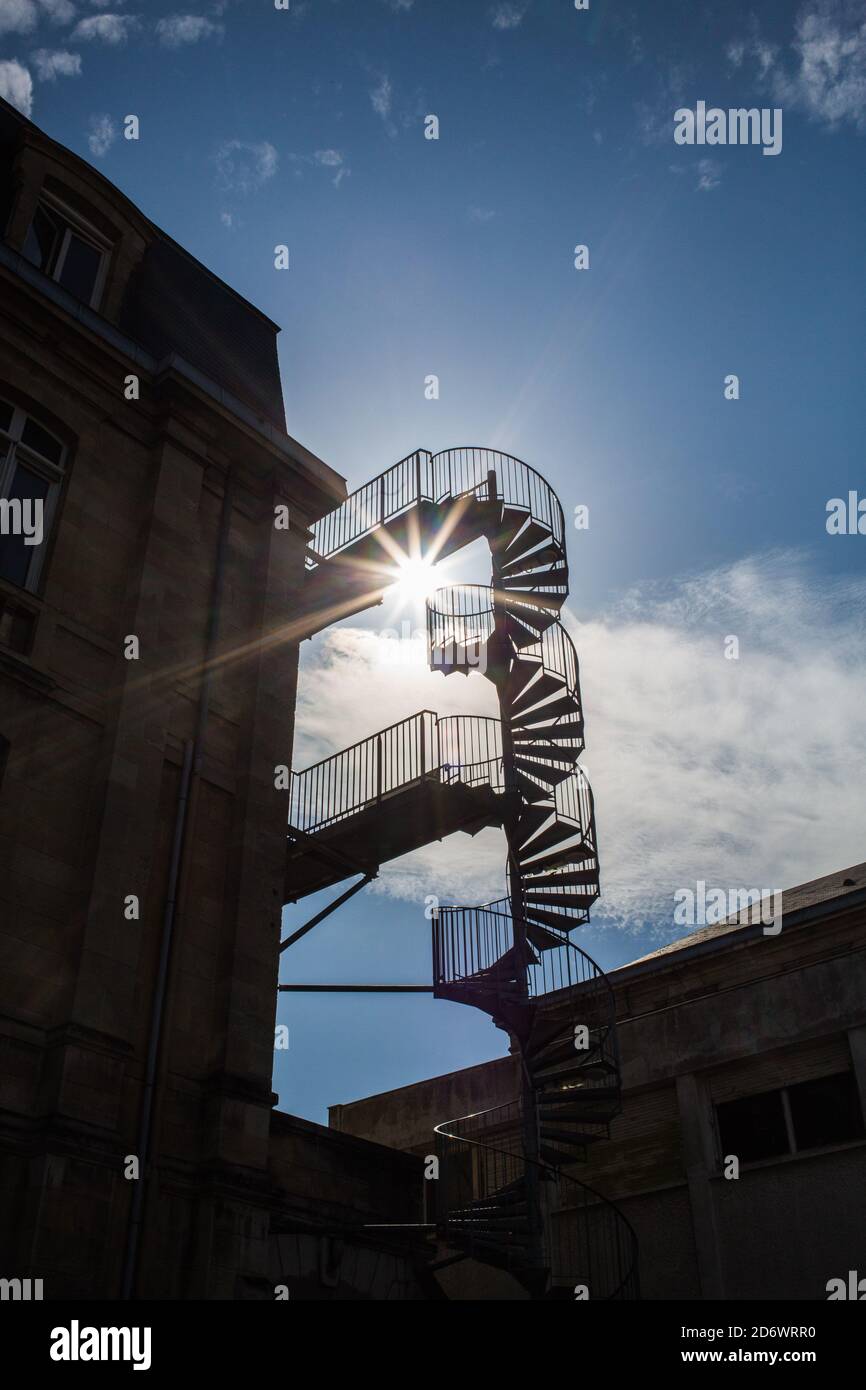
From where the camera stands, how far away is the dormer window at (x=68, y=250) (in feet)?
44.1

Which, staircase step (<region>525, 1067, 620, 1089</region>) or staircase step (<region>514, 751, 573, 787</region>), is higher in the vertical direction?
staircase step (<region>514, 751, 573, 787</region>)

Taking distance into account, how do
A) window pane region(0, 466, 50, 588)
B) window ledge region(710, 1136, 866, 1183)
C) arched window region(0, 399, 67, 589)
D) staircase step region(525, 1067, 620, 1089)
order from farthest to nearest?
window ledge region(710, 1136, 866, 1183) < staircase step region(525, 1067, 620, 1089) < arched window region(0, 399, 67, 589) < window pane region(0, 466, 50, 588)

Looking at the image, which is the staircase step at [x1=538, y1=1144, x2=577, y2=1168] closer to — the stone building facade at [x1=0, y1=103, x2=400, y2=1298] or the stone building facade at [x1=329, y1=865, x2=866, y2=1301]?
the stone building facade at [x1=329, y1=865, x2=866, y2=1301]

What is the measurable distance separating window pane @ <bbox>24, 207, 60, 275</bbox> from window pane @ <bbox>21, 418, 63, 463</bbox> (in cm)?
193

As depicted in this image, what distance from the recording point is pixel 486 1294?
16922mm

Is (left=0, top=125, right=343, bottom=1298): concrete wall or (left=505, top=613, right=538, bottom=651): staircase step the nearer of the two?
(left=0, top=125, right=343, bottom=1298): concrete wall

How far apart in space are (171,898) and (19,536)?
12.3ft

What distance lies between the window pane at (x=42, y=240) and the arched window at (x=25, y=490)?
6.62 ft

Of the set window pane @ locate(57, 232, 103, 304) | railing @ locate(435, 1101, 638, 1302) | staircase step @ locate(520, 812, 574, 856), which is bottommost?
railing @ locate(435, 1101, 638, 1302)

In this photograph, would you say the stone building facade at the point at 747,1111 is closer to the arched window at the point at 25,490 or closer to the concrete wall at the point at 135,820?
the concrete wall at the point at 135,820

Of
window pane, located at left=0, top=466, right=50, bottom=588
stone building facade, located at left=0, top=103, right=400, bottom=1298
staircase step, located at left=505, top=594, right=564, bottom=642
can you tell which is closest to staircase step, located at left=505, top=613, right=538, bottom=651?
staircase step, located at left=505, top=594, right=564, bottom=642

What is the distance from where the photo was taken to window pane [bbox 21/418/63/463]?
1242cm

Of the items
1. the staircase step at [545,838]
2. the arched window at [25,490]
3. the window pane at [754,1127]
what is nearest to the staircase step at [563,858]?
the staircase step at [545,838]
